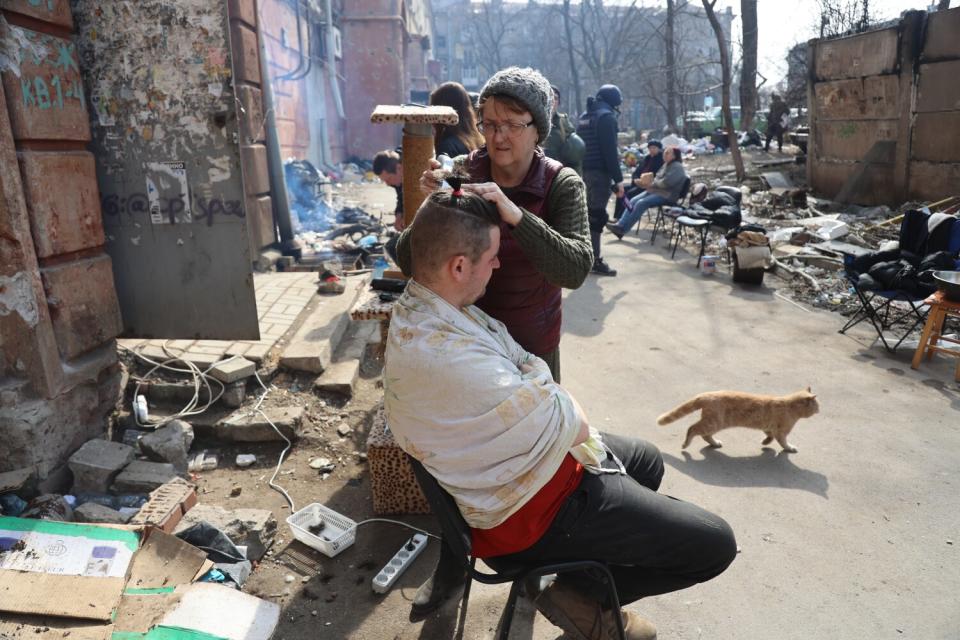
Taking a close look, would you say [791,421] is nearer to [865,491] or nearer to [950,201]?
[865,491]

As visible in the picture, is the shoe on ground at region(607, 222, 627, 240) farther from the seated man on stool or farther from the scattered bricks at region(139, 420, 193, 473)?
the seated man on stool

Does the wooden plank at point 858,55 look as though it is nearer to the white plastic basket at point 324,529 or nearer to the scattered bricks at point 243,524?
the white plastic basket at point 324,529

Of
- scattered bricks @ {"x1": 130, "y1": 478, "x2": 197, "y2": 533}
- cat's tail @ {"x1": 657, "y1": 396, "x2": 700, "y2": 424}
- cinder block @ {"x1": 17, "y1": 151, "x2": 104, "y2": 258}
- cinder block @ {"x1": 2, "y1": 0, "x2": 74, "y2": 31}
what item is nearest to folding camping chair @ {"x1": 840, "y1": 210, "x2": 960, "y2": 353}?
cat's tail @ {"x1": 657, "y1": 396, "x2": 700, "y2": 424}

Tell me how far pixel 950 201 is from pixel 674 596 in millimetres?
9026

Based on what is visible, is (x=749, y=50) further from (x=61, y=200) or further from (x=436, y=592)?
(x=436, y=592)

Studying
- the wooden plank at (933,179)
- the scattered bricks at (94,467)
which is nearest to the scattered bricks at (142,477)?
the scattered bricks at (94,467)

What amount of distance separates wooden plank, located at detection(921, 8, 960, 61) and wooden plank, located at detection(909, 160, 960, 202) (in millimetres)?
1517

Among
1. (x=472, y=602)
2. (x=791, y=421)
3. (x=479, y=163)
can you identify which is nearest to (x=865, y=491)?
(x=791, y=421)

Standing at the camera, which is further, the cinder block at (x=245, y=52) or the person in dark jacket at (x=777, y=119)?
the person in dark jacket at (x=777, y=119)

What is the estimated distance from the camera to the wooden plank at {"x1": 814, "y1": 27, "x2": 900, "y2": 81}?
10.1 m

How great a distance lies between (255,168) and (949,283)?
7.05 metres

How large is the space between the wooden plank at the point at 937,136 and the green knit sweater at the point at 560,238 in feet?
31.4

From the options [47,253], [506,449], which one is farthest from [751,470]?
[47,253]

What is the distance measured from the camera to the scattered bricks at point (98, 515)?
9.77ft
